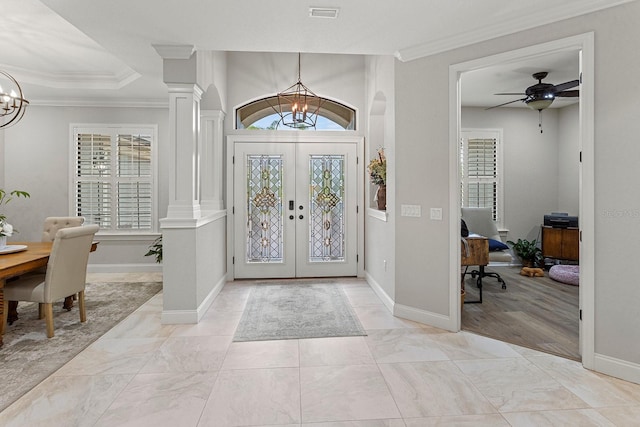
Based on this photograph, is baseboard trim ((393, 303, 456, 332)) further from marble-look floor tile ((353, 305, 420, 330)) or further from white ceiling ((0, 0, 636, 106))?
white ceiling ((0, 0, 636, 106))

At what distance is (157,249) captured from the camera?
5445mm

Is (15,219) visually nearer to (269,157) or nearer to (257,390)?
(269,157)

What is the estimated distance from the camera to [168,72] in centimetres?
353

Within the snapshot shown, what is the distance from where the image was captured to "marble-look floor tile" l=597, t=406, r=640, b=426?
1.99 metres

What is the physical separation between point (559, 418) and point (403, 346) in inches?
46.0

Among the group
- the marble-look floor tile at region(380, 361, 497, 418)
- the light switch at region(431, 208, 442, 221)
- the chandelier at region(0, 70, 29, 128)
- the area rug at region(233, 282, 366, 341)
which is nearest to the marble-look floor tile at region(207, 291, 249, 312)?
the area rug at region(233, 282, 366, 341)

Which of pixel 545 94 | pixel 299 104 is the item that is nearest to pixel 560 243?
pixel 545 94

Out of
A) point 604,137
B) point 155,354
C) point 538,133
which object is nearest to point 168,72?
point 155,354

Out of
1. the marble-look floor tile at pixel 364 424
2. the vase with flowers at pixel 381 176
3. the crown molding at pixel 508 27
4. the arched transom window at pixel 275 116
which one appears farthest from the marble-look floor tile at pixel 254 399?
the arched transom window at pixel 275 116

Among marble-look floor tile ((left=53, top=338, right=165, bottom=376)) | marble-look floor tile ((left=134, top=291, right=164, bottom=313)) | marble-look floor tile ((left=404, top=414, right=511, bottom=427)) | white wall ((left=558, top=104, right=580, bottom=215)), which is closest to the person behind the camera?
marble-look floor tile ((left=404, top=414, right=511, bottom=427))

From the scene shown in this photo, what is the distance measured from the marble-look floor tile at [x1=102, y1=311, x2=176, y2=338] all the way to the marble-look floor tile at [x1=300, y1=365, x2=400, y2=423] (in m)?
1.56

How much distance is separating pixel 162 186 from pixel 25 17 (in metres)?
2.79

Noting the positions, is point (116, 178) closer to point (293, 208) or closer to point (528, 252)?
point (293, 208)

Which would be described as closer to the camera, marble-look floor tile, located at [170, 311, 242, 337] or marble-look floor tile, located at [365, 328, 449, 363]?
marble-look floor tile, located at [365, 328, 449, 363]
